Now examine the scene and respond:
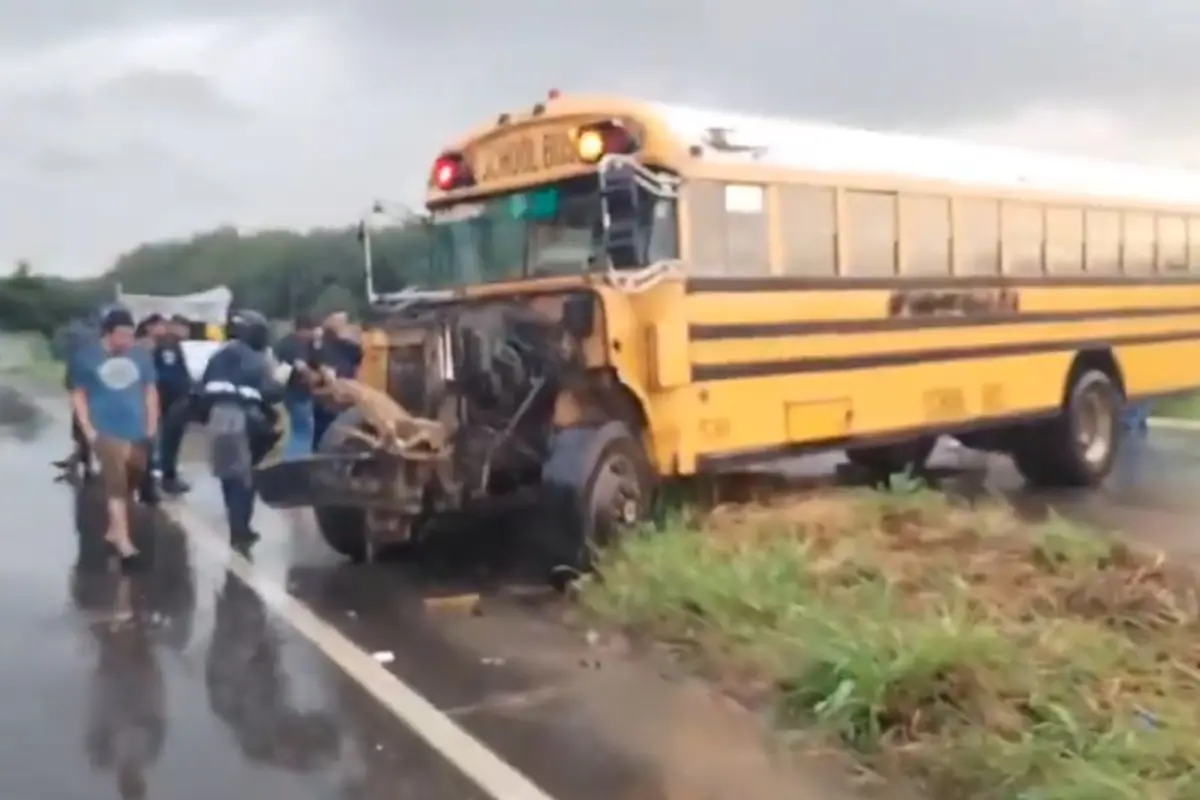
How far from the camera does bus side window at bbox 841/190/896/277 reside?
439 inches

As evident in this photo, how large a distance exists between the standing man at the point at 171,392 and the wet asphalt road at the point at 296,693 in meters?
3.63

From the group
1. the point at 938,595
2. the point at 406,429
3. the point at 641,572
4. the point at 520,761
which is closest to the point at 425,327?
the point at 406,429

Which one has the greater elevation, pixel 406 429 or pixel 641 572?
pixel 406 429

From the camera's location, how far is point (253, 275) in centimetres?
3303

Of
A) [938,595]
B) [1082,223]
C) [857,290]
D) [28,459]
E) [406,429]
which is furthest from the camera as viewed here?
[28,459]

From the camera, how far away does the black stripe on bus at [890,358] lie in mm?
10094

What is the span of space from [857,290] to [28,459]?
37.4 ft

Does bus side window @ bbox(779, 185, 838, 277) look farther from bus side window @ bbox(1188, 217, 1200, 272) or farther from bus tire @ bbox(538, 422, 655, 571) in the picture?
bus side window @ bbox(1188, 217, 1200, 272)

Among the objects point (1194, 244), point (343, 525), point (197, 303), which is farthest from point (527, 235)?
point (197, 303)

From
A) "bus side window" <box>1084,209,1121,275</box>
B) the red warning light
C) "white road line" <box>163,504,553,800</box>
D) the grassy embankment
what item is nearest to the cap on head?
"white road line" <box>163,504,553,800</box>

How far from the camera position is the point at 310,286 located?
13891 millimetres

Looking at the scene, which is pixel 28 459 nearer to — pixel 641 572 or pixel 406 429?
pixel 406 429

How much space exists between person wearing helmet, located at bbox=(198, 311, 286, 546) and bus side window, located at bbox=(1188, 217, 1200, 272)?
28.9ft

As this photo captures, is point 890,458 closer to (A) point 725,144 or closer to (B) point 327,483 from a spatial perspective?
(A) point 725,144
